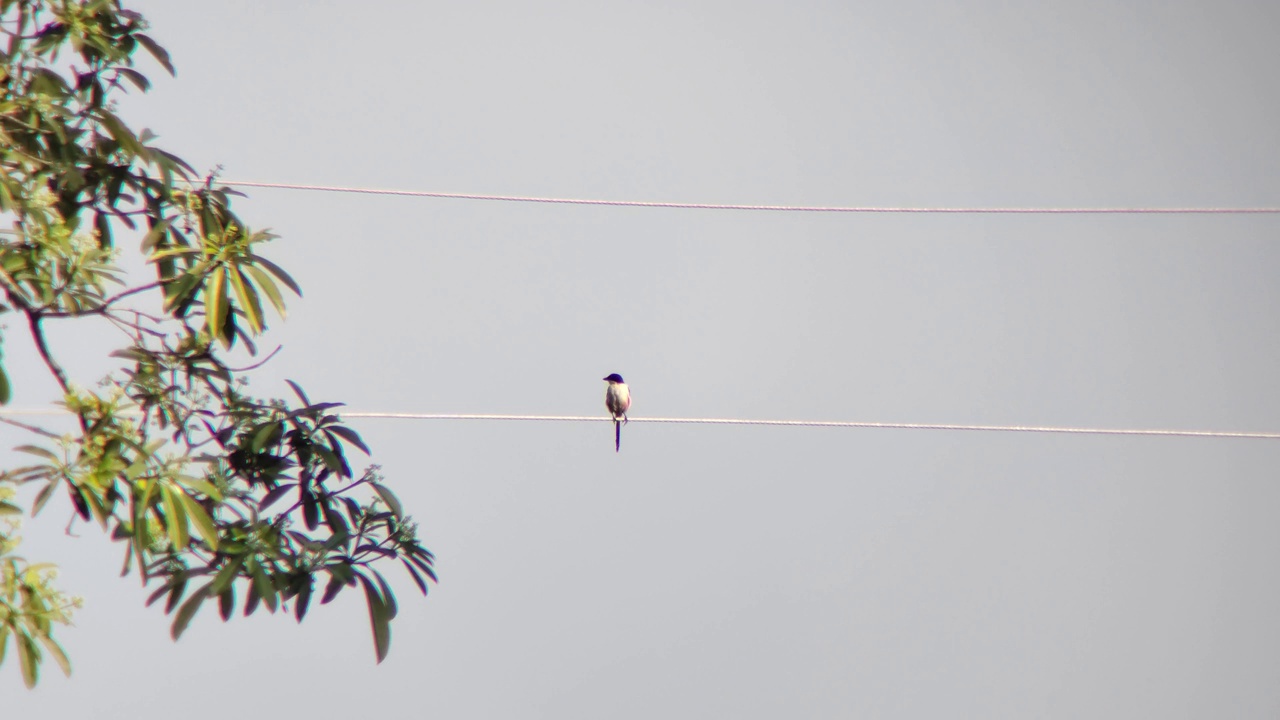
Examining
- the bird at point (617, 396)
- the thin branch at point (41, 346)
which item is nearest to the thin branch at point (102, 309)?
the thin branch at point (41, 346)

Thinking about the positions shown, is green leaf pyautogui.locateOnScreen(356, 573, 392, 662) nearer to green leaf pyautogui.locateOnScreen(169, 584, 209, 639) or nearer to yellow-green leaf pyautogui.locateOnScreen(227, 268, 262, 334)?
green leaf pyautogui.locateOnScreen(169, 584, 209, 639)

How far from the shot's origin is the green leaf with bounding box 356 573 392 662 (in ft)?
11.5

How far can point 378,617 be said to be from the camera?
140 inches

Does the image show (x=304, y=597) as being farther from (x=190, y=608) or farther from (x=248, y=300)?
(x=248, y=300)

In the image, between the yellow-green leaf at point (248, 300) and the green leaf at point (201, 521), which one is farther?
the yellow-green leaf at point (248, 300)

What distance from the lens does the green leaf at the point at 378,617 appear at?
3.51 metres

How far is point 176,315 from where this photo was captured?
3727 mm

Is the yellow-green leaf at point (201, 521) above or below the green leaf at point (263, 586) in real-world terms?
above

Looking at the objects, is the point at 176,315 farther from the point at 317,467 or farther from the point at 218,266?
the point at 317,467

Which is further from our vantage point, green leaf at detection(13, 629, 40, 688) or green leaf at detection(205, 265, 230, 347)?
green leaf at detection(205, 265, 230, 347)

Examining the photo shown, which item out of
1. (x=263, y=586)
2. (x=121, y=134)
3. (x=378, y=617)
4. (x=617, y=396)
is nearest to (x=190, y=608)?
(x=263, y=586)

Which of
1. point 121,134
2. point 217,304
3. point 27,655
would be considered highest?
point 121,134

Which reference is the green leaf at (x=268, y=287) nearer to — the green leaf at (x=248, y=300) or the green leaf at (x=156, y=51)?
the green leaf at (x=248, y=300)

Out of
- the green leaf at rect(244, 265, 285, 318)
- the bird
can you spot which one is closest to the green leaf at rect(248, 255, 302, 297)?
the green leaf at rect(244, 265, 285, 318)
